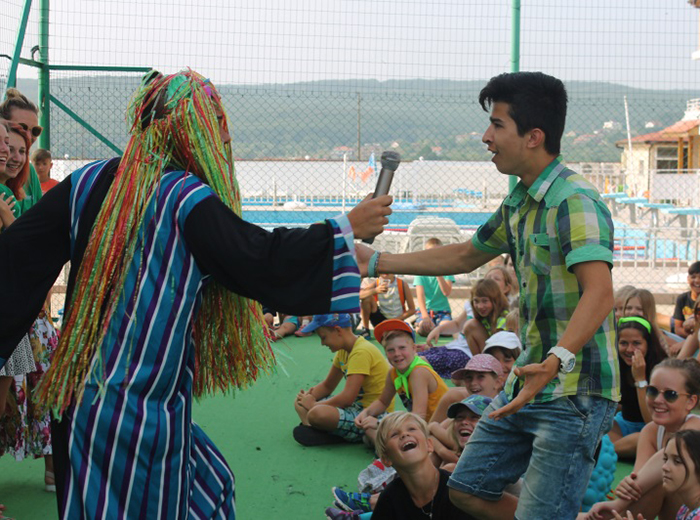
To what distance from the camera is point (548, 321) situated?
258cm

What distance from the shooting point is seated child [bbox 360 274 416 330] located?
821cm

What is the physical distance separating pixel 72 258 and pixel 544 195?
1386mm

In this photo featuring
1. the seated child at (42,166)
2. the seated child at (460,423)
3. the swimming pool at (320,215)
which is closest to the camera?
the seated child at (460,423)

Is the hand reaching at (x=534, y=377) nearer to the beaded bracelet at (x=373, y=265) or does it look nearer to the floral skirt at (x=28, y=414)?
the beaded bracelet at (x=373, y=265)

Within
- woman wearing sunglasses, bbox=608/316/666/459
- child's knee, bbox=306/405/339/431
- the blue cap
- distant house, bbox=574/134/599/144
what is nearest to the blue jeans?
woman wearing sunglasses, bbox=608/316/666/459

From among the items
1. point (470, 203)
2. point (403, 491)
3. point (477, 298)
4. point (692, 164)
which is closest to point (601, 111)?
point (477, 298)

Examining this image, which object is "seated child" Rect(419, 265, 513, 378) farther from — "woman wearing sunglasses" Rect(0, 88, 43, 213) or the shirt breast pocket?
the shirt breast pocket

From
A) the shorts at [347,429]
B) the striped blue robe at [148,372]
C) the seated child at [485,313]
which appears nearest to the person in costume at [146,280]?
the striped blue robe at [148,372]

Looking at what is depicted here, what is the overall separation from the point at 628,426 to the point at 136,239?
3.47 metres

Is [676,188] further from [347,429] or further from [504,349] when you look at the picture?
[347,429]

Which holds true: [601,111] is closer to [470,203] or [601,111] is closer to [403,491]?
[403,491]

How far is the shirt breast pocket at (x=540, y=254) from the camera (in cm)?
257

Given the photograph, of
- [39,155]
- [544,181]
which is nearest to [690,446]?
[544,181]

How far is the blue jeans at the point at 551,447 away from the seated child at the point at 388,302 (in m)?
5.38
